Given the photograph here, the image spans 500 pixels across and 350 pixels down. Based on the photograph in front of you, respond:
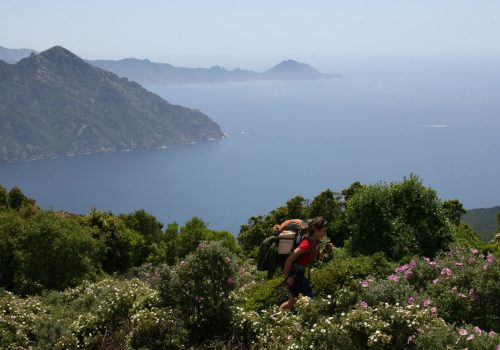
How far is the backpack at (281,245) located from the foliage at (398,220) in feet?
22.3

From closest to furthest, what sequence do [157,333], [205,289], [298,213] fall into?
[157,333], [205,289], [298,213]

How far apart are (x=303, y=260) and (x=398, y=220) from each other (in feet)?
25.2

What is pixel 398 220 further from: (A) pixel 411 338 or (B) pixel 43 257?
(B) pixel 43 257

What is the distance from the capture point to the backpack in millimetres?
8781

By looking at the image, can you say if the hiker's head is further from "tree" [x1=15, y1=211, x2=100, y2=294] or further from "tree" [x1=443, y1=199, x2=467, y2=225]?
"tree" [x1=443, y1=199, x2=467, y2=225]

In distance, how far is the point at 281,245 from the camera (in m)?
8.81

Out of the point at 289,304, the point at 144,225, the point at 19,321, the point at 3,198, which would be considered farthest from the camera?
the point at 144,225

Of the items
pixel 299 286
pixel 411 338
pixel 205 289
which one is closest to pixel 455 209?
pixel 299 286

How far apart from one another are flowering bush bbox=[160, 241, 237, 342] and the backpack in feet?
2.64

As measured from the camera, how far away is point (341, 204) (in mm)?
24734

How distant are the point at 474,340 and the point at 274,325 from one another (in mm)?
3631

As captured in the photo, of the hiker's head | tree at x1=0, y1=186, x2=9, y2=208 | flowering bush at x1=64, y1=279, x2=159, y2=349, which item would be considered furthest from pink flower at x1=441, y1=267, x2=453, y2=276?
tree at x1=0, y1=186, x2=9, y2=208

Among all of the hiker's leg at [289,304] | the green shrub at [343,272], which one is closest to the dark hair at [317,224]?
the green shrub at [343,272]

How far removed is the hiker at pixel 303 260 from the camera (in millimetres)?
8484
